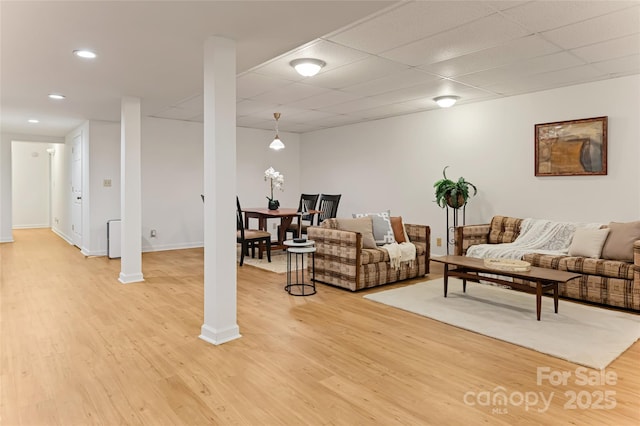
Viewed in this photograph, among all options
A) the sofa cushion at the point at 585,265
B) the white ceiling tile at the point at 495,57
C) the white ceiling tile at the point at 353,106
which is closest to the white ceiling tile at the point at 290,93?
the white ceiling tile at the point at 353,106

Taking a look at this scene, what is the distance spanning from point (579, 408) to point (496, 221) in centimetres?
349

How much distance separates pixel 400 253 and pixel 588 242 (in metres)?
1.98

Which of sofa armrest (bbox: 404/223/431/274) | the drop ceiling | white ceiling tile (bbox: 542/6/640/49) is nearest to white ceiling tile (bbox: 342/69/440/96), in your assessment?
the drop ceiling

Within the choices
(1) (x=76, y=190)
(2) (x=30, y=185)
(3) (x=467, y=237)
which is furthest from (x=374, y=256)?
(2) (x=30, y=185)

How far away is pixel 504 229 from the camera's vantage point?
17.2 ft

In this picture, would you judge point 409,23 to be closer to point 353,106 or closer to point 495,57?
point 495,57

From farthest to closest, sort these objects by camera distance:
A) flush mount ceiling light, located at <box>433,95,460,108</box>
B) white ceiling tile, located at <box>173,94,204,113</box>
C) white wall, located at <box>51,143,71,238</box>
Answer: white wall, located at <box>51,143,71,238</box>
white ceiling tile, located at <box>173,94,204,113</box>
flush mount ceiling light, located at <box>433,95,460,108</box>

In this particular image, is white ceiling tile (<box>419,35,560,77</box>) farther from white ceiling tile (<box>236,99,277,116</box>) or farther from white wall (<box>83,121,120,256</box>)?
white wall (<box>83,121,120,256</box>)

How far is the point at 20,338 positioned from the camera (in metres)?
3.03

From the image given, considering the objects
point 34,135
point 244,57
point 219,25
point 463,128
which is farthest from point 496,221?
point 34,135

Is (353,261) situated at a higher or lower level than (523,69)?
lower

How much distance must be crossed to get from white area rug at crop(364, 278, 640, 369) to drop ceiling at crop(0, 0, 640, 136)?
2.42 metres

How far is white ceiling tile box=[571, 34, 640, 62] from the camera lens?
3383 mm

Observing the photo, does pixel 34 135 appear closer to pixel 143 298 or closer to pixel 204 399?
pixel 143 298
